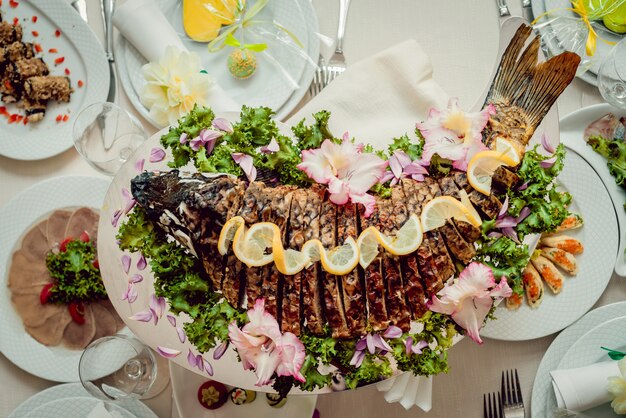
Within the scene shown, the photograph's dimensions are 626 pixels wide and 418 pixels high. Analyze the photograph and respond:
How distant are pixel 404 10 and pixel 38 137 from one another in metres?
1.96

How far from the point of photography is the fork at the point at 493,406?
304 cm

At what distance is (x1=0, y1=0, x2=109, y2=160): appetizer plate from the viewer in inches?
124

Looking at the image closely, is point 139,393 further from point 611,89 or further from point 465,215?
point 611,89

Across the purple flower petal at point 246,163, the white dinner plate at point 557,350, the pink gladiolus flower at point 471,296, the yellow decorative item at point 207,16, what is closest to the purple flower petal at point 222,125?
the purple flower petal at point 246,163

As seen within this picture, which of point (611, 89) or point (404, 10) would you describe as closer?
point (611, 89)

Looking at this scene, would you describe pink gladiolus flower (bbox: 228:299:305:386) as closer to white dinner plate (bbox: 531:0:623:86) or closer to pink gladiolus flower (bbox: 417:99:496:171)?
pink gladiolus flower (bbox: 417:99:496:171)

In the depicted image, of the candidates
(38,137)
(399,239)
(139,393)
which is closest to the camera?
(399,239)

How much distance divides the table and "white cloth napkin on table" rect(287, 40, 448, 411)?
23cm

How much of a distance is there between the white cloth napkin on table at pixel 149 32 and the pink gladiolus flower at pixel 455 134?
3.49ft

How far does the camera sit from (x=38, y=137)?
3.16m

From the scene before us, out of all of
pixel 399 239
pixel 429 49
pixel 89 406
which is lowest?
pixel 89 406

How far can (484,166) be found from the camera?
235cm

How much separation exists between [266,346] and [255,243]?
0.36 meters

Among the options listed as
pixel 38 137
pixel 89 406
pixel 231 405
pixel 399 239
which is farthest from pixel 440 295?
pixel 38 137
